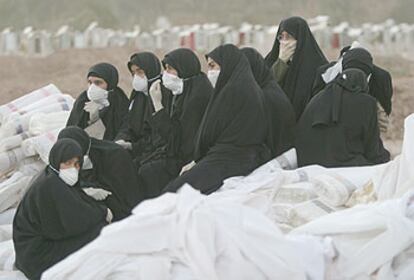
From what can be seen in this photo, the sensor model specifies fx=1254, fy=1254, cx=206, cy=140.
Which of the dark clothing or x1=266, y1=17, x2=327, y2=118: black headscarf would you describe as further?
the dark clothing

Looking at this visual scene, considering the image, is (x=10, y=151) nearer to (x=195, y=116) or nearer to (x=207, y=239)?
(x=195, y=116)

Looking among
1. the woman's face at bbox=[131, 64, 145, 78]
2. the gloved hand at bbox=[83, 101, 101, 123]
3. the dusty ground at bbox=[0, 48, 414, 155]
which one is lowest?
the dusty ground at bbox=[0, 48, 414, 155]

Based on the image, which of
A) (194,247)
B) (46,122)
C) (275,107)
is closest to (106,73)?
(46,122)

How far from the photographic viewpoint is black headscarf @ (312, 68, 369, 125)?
8.15m

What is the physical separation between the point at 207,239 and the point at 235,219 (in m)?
0.19

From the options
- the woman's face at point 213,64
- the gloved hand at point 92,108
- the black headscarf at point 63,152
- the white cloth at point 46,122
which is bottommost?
the white cloth at point 46,122

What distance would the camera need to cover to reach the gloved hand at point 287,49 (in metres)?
8.78

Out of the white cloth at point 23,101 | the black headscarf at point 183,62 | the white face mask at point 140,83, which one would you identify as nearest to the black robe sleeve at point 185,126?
the black headscarf at point 183,62

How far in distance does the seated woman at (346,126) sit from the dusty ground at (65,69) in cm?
1046

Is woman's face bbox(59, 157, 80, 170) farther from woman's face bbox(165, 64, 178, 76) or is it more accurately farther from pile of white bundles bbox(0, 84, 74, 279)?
woman's face bbox(165, 64, 178, 76)

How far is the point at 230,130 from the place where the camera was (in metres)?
7.89

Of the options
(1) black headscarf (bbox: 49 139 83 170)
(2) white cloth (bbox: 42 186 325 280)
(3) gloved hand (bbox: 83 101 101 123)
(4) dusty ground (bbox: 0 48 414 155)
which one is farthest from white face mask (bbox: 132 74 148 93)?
(4) dusty ground (bbox: 0 48 414 155)

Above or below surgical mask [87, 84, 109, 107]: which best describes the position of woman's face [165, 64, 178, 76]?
above

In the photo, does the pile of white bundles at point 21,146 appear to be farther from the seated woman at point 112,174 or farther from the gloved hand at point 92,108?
the seated woman at point 112,174
